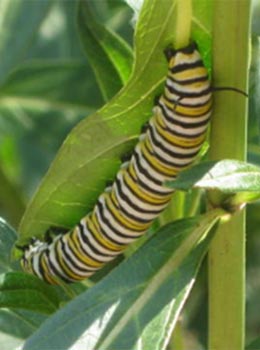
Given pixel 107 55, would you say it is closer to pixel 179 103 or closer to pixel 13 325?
pixel 179 103

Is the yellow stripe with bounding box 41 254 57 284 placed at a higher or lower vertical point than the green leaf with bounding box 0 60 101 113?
lower

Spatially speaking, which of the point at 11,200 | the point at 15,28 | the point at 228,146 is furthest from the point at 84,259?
the point at 11,200

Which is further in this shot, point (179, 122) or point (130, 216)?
point (130, 216)

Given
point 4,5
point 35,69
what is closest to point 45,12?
point 4,5

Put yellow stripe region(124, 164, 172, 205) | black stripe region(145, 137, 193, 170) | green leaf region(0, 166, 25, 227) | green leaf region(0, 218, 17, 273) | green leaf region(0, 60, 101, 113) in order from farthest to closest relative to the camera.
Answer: green leaf region(0, 60, 101, 113), green leaf region(0, 166, 25, 227), green leaf region(0, 218, 17, 273), yellow stripe region(124, 164, 172, 205), black stripe region(145, 137, 193, 170)

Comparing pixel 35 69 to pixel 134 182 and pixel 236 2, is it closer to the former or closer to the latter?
pixel 134 182

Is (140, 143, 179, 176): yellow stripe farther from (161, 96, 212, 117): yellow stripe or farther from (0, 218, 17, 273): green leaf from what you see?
(0, 218, 17, 273): green leaf

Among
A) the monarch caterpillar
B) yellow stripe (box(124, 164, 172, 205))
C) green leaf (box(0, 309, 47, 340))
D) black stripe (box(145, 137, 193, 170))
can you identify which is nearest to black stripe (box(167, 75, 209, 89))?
the monarch caterpillar
